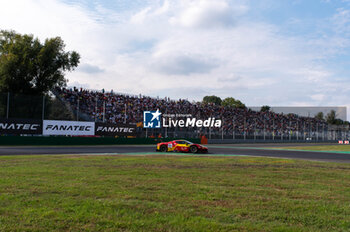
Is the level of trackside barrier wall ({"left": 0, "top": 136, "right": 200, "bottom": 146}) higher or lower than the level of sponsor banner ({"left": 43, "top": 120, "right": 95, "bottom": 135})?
lower

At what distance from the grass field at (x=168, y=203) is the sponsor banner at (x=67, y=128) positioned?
72.5ft

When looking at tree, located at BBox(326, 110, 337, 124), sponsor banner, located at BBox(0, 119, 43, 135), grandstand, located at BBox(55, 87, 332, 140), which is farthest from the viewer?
tree, located at BBox(326, 110, 337, 124)

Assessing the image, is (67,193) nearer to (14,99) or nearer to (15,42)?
(14,99)

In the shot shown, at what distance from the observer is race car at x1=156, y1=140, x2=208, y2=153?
69.1ft

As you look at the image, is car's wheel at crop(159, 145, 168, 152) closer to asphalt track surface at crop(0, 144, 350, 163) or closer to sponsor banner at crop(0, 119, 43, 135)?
asphalt track surface at crop(0, 144, 350, 163)

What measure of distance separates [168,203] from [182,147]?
15857 mm

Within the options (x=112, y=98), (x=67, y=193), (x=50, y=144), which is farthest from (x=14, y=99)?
(x=67, y=193)

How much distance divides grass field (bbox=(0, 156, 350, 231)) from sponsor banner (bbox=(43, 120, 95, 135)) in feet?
72.5

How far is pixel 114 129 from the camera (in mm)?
34812

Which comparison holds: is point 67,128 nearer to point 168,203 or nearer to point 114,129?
point 114,129

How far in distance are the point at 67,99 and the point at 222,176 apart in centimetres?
2653

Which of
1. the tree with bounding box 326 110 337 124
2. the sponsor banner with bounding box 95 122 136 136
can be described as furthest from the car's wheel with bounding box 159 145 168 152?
the tree with bounding box 326 110 337 124

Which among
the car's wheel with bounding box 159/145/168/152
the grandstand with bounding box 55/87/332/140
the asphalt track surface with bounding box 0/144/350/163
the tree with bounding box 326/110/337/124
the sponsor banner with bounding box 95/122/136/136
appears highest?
the tree with bounding box 326/110/337/124

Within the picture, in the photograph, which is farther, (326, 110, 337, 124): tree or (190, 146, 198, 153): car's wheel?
(326, 110, 337, 124): tree
